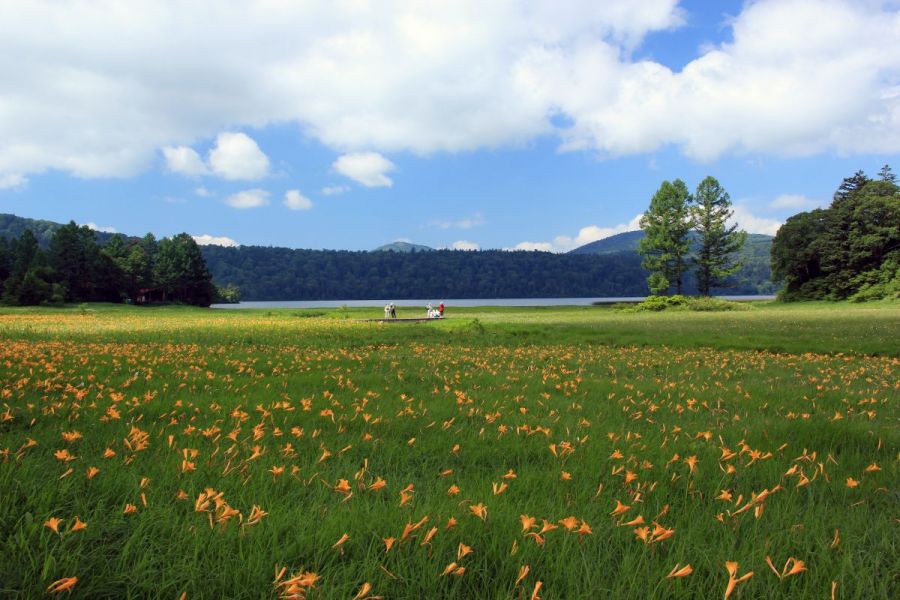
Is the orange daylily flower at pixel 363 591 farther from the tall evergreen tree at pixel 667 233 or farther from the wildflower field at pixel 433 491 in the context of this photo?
the tall evergreen tree at pixel 667 233

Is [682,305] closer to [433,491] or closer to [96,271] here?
[433,491]

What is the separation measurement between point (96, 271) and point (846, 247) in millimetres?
103227

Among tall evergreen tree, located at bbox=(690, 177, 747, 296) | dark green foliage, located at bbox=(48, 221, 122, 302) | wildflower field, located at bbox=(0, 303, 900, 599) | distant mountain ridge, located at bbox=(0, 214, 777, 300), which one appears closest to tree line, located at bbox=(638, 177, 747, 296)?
tall evergreen tree, located at bbox=(690, 177, 747, 296)

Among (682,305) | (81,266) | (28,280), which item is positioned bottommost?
(682,305)

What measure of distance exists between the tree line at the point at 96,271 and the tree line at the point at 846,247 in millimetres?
92863

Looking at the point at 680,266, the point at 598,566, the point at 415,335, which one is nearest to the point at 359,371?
the point at 598,566

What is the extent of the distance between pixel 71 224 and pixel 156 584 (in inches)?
3567

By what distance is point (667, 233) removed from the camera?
65.0 m

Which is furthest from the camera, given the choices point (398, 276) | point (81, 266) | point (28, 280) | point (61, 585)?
point (398, 276)

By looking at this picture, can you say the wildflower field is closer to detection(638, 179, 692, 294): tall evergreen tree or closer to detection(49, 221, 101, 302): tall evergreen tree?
detection(638, 179, 692, 294): tall evergreen tree

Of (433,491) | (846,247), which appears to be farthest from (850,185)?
(433,491)

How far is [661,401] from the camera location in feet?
23.3

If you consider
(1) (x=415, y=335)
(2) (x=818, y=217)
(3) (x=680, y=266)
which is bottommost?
(1) (x=415, y=335)

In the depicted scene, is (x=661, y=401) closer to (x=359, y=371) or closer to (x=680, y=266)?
(x=359, y=371)
